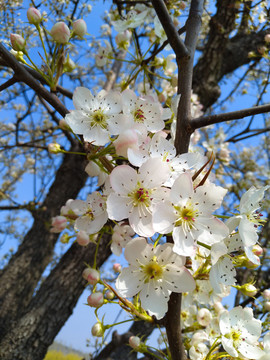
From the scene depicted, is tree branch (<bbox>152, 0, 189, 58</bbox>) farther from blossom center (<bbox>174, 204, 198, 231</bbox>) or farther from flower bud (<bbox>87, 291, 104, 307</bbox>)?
flower bud (<bbox>87, 291, 104, 307</bbox>)

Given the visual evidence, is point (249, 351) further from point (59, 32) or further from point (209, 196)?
point (59, 32)

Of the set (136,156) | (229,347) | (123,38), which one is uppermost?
(123,38)

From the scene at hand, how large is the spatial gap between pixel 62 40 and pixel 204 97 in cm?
224

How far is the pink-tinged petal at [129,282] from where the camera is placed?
738 millimetres

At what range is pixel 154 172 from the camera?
26.9 inches

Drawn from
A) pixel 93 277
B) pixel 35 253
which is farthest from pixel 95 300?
pixel 35 253

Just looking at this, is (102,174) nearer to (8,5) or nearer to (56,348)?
(8,5)

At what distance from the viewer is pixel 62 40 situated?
0.94 meters

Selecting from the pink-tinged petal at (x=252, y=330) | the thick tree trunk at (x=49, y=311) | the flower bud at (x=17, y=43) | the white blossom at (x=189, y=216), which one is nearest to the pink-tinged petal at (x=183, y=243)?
the white blossom at (x=189, y=216)

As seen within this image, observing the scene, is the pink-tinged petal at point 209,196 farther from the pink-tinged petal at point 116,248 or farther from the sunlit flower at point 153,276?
the pink-tinged petal at point 116,248

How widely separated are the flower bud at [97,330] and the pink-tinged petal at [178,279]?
0.40 metres

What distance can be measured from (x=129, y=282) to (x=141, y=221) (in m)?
0.18

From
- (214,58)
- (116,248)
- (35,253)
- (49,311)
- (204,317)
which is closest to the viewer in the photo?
(116,248)

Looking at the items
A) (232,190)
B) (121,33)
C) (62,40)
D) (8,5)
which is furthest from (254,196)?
(232,190)
